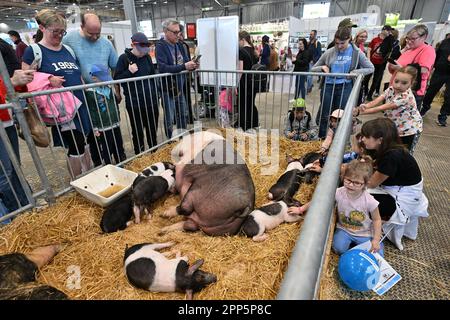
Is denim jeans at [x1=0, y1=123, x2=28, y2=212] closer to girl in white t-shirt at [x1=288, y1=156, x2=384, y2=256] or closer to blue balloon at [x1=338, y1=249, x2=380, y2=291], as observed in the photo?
girl in white t-shirt at [x1=288, y1=156, x2=384, y2=256]

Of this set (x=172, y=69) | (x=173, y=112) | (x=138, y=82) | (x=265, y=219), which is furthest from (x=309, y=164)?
(x=138, y=82)

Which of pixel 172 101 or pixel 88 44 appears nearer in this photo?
pixel 88 44

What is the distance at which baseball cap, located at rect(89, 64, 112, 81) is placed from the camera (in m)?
3.37

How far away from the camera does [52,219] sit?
2605mm

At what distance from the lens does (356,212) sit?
2.44m

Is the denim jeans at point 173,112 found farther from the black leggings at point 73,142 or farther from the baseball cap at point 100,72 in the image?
the black leggings at point 73,142

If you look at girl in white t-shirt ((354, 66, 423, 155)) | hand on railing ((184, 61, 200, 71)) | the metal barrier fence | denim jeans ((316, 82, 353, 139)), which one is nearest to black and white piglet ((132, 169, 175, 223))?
the metal barrier fence

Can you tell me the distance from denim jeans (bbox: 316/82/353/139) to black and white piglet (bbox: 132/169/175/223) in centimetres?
299

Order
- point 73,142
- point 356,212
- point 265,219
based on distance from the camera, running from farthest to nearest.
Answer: point 73,142, point 265,219, point 356,212

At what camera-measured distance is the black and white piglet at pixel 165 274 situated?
194 cm

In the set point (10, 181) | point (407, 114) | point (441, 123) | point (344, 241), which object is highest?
point (407, 114)

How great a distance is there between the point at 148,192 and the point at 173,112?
2.22 meters

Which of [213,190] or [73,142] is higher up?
[73,142]

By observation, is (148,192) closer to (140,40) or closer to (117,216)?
(117,216)
